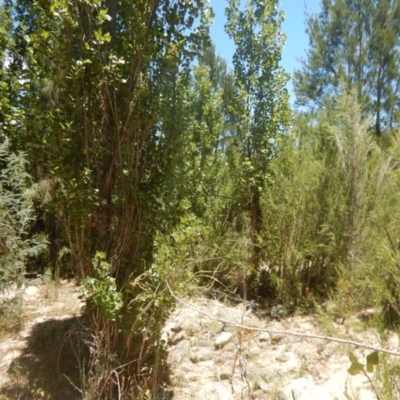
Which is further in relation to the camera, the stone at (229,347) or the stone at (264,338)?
the stone at (264,338)

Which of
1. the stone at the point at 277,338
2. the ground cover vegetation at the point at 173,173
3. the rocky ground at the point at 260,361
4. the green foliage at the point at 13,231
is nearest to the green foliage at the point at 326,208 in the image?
the ground cover vegetation at the point at 173,173

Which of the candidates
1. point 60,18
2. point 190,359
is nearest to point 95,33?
point 60,18

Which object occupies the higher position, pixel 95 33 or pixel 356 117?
pixel 356 117

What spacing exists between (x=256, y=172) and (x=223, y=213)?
815 millimetres

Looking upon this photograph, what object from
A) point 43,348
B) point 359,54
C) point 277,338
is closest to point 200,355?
point 277,338

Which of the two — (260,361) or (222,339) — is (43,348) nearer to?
(222,339)

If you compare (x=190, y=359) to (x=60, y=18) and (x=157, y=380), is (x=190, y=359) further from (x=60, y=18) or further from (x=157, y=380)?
(x=60, y=18)

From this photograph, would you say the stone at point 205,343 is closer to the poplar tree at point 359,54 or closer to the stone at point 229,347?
the stone at point 229,347

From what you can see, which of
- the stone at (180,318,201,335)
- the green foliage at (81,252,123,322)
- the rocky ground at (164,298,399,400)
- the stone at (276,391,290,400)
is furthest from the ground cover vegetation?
the stone at (276,391,290,400)

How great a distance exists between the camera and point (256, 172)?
20.5 ft

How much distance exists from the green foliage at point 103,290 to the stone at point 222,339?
5.53ft

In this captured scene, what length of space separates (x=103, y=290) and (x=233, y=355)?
6.08ft

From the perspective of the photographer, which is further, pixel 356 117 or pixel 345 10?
pixel 345 10

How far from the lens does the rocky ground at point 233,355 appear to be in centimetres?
350
